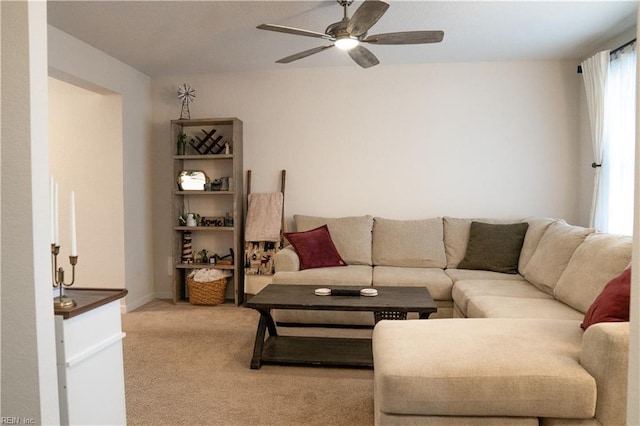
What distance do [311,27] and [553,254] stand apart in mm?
2436

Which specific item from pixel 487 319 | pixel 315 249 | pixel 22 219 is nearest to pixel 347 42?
pixel 487 319

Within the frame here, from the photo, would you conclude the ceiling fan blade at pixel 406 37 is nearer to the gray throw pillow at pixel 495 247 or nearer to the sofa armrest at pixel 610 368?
the sofa armrest at pixel 610 368

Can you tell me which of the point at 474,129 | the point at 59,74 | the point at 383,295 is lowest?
the point at 383,295

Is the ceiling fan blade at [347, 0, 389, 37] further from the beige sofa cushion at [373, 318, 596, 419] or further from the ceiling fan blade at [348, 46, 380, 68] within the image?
the beige sofa cushion at [373, 318, 596, 419]

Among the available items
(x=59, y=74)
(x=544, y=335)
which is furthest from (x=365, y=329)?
(x=59, y=74)

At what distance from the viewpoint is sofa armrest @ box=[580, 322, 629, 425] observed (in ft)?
5.27

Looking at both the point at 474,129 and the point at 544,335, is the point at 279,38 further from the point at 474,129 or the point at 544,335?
the point at 544,335

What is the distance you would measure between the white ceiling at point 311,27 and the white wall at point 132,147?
0.15m

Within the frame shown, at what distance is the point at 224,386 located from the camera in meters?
2.64

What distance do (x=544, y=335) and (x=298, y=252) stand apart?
7.71 ft

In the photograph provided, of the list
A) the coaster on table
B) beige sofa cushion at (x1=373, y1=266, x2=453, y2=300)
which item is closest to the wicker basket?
beige sofa cushion at (x1=373, y1=266, x2=453, y2=300)

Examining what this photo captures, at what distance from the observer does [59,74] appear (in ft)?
11.8

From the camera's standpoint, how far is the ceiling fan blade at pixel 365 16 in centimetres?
225

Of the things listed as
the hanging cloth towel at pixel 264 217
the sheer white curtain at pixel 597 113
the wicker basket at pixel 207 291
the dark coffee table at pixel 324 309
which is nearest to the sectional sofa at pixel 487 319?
the hanging cloth towel at pixel 264 217
